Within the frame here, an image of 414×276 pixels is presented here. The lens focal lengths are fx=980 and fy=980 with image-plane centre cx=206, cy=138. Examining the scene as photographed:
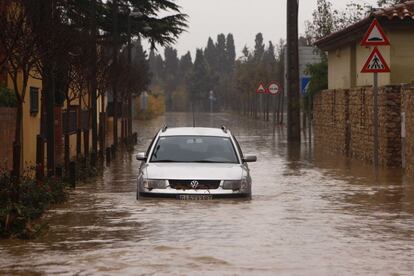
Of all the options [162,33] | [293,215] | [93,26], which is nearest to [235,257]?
[293,215]

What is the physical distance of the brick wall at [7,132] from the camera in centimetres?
2136

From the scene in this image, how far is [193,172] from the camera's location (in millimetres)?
15992

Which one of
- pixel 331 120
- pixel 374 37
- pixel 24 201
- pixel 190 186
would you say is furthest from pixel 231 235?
pixel 331 120

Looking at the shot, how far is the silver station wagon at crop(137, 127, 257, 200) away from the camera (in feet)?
52.0

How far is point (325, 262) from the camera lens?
10.5 m

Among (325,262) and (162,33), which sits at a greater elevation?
(162,33)

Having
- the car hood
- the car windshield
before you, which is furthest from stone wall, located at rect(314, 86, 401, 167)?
the car hood

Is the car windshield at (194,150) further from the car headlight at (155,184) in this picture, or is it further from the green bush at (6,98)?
the green bush at (6,98)

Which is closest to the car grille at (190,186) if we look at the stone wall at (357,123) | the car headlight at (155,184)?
the car headlight at (155,184)

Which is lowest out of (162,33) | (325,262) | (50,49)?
(325,262)

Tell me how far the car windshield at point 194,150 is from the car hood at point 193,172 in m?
0.71

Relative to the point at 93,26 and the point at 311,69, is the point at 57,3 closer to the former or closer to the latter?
the point at 93,26

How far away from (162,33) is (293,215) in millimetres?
28729

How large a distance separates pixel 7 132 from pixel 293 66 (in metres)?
23.9
